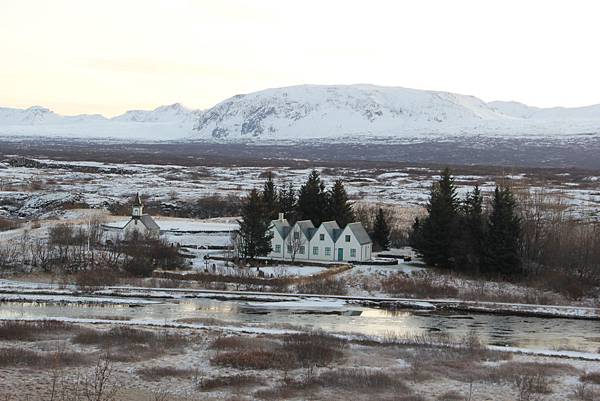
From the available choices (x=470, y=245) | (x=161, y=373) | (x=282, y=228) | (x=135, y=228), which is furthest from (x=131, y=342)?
(x=470, y=245)

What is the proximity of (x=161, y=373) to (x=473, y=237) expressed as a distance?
131 feet

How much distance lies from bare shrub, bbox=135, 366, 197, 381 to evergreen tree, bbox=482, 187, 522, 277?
37.4 meters

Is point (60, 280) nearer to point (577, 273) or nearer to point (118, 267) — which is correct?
point (118, 267)

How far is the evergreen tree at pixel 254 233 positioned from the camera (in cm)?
6412

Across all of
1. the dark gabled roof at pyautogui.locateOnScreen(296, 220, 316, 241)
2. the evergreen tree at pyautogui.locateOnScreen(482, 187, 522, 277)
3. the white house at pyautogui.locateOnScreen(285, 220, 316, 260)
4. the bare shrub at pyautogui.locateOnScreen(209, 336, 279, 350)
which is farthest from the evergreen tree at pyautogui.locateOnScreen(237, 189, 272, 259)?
the bare shrub at pyautogui.locateOnScreen(209, 336, 279, 350)

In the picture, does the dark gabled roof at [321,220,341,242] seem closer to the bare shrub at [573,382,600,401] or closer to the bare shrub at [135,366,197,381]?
the bare shrub at [135,366,197,381]

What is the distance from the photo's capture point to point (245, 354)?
3059 centimetres

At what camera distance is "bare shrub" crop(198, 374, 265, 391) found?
26.0m

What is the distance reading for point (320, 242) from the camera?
6581 centimetres

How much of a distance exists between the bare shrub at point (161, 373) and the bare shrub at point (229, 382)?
4.23ft

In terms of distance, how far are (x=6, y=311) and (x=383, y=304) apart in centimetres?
2369

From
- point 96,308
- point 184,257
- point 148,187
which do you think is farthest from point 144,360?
point 148,187

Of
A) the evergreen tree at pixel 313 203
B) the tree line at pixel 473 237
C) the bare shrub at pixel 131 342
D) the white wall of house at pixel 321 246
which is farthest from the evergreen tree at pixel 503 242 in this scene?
the bare shrub at pixel 131 342

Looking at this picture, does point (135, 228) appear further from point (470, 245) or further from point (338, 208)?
point (470, 245)
